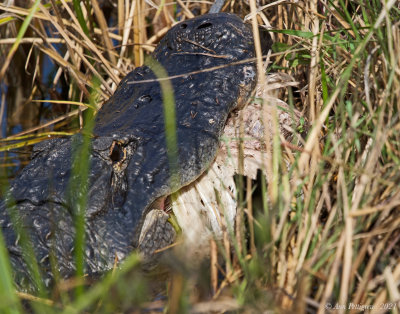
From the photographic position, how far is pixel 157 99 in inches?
99.3

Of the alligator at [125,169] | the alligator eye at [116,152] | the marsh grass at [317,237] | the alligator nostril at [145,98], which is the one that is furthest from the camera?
the alligator nostril at [145,98]

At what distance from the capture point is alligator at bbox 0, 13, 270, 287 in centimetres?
210

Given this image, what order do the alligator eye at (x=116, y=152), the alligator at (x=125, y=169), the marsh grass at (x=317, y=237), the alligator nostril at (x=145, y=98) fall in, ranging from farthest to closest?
the alligator nostril at (x=145, y=98), the alligator eye at (x=116, y=152), the alligator at (x=125, y=169), the marsh grass at (x=317, y=237)

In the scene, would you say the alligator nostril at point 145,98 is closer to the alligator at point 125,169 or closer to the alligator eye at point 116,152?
the alligator at point 125,169

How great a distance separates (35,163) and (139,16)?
5.97ft

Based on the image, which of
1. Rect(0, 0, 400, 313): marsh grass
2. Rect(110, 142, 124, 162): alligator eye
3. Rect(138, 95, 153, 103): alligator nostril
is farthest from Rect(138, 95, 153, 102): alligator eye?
Rect(0, 0, 400, 313): marsh grass

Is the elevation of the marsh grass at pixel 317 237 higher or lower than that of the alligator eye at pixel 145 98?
lower

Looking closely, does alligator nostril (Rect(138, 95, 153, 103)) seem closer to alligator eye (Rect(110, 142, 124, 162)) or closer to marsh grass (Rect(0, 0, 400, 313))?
alligator eye (Rect(110, 142, 124, 162))

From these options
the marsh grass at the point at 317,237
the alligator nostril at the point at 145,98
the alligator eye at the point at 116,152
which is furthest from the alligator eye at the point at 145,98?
the marsh grass at the point at 317,237

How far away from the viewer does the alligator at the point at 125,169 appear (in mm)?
2100

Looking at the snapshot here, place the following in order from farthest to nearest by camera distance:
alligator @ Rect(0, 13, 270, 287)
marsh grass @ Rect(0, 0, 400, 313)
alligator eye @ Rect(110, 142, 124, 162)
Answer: alligator eye @ Rect(110, 142, 124, 162) < alligator @ Rect(0, 13, 270, 287) < marsh grass @ Rect(0, 0, 400, 313)

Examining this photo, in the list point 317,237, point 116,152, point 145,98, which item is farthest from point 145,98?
point 317,237

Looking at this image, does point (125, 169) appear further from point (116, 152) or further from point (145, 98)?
point (145, 98)

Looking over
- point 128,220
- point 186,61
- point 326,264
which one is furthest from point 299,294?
point 186,61
